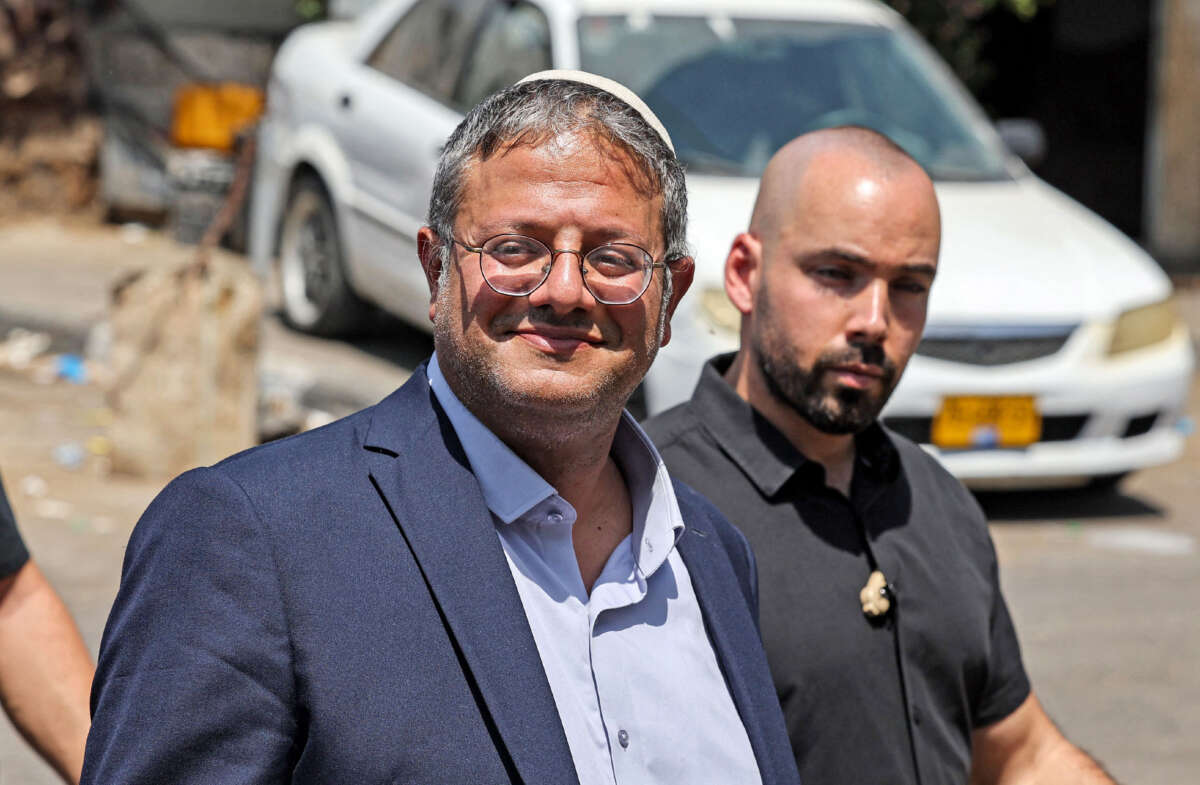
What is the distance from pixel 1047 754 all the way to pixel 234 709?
1578 mm

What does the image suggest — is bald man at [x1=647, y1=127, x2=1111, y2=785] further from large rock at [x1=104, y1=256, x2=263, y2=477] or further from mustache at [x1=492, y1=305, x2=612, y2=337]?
large rock at [x1=104, y1=256, x2=263, y2=477]

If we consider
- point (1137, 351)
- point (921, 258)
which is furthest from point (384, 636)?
point (1137, 351)

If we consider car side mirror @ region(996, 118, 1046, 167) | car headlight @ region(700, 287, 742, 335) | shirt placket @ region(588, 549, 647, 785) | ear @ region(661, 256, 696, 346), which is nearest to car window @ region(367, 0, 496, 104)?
car headlight @ region(700, 287, 742, 335)

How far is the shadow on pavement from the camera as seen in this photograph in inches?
270

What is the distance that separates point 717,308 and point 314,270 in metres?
2.90

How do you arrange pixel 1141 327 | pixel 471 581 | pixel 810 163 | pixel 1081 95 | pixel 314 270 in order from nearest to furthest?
pixel 471 581
pixel 810 163
pixel 1141 327
pixel 314 270
pixel 1081 95

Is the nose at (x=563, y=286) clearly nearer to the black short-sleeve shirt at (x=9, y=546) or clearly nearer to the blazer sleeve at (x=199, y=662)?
the blazer sleeve at (x=199, y=662)

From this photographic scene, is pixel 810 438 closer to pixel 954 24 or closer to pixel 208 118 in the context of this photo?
pixel 208 118

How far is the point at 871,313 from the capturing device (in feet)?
8.95

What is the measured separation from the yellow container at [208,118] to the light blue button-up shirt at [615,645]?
26.9ft

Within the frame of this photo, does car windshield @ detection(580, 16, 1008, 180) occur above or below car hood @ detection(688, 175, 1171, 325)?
above

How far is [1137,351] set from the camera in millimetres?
6703

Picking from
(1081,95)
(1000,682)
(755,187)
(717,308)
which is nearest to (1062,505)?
(755,187)

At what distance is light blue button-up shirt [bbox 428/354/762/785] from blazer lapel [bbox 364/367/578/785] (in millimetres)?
38
